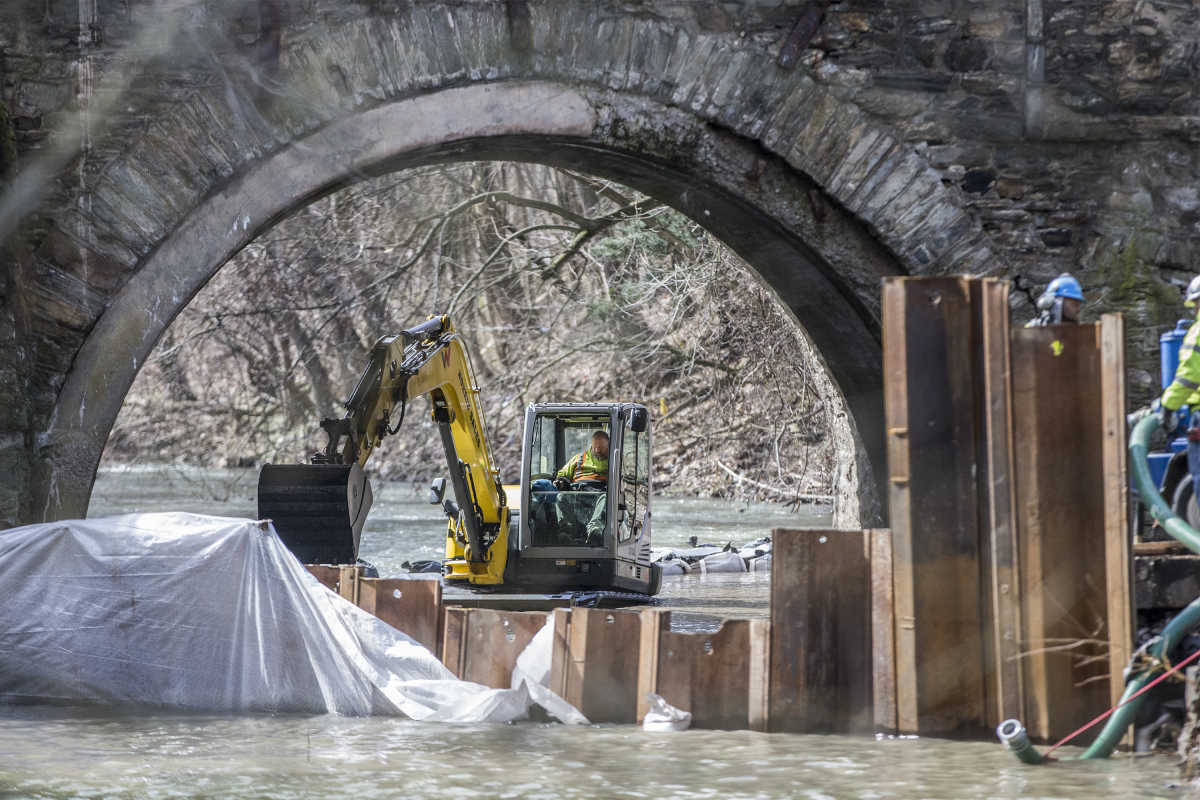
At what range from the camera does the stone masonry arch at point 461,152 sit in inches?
346

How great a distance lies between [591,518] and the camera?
1353cm

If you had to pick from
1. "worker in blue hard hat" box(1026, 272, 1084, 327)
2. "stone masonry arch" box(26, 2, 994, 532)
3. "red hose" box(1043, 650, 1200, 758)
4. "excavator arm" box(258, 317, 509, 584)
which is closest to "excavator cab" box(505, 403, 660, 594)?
"excavator arm" box(258, 317, 509, 584)

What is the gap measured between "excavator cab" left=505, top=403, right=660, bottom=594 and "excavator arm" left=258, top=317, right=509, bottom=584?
11.8 inches

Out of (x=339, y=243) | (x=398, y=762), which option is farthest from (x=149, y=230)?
(x=339, y=243)

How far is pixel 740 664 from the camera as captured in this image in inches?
259

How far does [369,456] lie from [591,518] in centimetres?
290

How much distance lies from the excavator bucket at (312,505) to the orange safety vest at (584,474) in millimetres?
3620

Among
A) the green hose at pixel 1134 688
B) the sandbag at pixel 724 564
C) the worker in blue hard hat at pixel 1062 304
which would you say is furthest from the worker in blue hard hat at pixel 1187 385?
the sandbag at pixel 724 564

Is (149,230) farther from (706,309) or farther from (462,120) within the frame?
(706,309)

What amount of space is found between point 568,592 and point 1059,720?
7.57 metres

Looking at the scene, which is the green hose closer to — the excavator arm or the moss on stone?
the excavator arm

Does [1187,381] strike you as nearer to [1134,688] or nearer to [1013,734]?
[1134,688]

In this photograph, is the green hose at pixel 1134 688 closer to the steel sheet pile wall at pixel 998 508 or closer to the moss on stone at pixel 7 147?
the steel sheet pile wall at pixel 998 508

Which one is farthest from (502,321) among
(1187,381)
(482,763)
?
(482,763)
